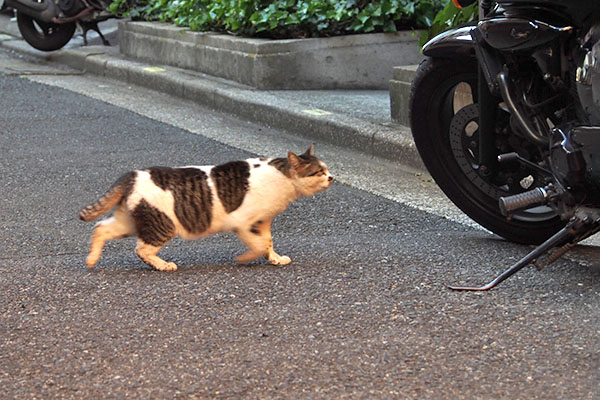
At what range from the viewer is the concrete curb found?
6.62m

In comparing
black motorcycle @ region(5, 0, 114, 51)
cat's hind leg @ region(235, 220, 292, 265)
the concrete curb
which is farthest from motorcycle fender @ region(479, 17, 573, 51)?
black motorcycle @ region(5, 0, 114, 51)

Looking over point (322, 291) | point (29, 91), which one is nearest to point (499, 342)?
point (322, 291)

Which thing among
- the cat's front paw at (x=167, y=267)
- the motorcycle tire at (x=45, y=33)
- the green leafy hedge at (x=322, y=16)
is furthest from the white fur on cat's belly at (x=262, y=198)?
the motorcycle tire at (x=45, y=33)

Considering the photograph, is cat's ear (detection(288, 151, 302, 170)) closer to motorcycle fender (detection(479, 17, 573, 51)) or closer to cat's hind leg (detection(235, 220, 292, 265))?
cat's hind leg (detection(235, 220, 292, 265))

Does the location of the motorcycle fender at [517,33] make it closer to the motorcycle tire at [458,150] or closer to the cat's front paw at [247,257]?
the motorcycle tire at [458,150]

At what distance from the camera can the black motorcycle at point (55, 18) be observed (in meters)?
12.1

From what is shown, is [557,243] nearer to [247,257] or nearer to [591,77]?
[591,77]

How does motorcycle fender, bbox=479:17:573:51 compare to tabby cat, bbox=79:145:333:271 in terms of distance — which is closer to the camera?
motorcycle fender, bbox=479:17:573:51

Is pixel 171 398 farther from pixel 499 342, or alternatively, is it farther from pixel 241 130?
pixel 241 130

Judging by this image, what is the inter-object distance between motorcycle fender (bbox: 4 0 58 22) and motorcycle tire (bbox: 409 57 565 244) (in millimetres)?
8096

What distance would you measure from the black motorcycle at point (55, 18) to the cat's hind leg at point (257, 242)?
335 inches

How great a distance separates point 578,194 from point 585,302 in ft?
1.37

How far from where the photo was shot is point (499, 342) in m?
3.30

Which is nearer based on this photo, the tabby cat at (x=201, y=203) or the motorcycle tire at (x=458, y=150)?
the tabby cat at (x=201, y=203)
